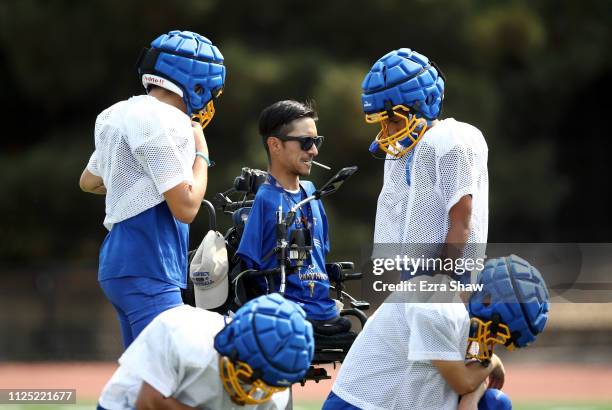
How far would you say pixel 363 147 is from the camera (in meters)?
13.8

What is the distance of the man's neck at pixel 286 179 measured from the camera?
5.59 meters

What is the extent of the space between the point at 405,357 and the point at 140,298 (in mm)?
999

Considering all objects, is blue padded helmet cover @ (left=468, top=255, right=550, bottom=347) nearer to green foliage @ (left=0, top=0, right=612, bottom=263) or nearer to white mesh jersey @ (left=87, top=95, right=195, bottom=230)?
white mesh jersey @ (left=87, top=95, right=195, bottom=230)

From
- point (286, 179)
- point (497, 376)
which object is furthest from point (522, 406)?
point (497, 376)

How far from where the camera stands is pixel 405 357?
410cm

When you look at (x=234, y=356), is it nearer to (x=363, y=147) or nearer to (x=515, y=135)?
(x=363, y=147)

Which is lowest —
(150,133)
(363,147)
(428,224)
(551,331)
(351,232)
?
(551,331)

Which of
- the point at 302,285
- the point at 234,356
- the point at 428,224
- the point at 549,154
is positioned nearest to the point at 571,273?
the point at 302,285

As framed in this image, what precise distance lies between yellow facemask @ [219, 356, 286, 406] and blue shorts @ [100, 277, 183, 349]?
2.20 ft

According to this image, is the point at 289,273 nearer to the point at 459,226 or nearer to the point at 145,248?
the point at 145,248

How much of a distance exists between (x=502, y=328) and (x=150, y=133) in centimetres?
147

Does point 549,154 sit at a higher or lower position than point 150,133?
lower

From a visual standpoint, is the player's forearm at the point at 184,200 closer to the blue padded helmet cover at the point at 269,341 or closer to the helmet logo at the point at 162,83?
the helmet logo at the point at 162,83

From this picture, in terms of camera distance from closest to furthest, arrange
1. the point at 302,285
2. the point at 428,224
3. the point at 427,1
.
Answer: the point at 428,224 < the point at 302,285 < the point at 427,1
